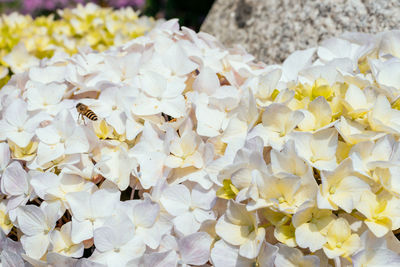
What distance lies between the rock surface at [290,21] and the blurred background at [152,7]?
2.89m

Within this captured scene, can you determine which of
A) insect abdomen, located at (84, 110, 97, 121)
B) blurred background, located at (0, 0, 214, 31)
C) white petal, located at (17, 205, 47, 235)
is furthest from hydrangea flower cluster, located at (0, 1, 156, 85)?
blurred background, located at (0, 0, 214, 31)

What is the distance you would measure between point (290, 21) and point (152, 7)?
4199 mm

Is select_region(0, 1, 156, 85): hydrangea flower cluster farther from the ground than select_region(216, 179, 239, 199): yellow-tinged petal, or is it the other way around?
select_region(216, 179, 239, 199): yellow-tinged petal

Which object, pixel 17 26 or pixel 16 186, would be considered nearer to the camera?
pixel 16 186

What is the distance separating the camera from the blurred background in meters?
5.24

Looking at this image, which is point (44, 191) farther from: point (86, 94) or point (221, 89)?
point (221, 89)

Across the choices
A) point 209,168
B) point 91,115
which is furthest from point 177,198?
point 91,115

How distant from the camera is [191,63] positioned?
49.0 inches

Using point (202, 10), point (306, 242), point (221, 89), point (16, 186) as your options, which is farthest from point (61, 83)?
point (202, 10)

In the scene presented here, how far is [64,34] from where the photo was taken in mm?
2244

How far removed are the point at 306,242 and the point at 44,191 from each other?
1.80ft

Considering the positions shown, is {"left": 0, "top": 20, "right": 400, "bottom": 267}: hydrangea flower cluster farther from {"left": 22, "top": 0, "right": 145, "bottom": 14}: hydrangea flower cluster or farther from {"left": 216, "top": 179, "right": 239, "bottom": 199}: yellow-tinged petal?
{"left": 22, "top": 0, "right": 145, "bottom": 14}: hydrangea flower cluster

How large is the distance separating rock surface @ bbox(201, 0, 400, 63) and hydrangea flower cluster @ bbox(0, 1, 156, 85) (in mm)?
424

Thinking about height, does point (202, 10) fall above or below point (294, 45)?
below
